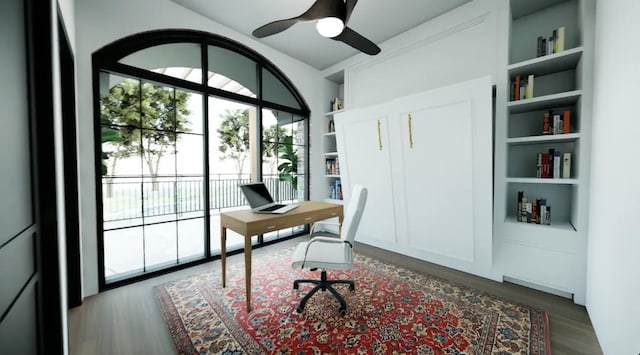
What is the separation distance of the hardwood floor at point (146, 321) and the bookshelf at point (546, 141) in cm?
25

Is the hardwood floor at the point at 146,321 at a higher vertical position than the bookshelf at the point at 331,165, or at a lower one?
lower

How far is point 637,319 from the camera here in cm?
113

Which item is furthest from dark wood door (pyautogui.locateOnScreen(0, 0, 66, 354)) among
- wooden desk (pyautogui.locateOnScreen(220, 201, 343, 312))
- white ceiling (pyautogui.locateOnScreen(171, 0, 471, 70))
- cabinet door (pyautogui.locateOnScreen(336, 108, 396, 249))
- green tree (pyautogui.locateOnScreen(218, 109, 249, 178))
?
green tree (pyautogui.locateOnScreen(218, 109, 249, 178))

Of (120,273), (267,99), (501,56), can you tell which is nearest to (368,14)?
(501,56)

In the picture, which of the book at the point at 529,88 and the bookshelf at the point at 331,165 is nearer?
the book at the point at 529,88

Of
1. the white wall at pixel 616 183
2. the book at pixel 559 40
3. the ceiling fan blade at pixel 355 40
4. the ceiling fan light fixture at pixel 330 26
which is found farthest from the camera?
the book at pixel 559 40

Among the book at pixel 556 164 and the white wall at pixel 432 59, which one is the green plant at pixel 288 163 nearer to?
the white wall at pixel 432 59

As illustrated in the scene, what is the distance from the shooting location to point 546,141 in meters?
2.43

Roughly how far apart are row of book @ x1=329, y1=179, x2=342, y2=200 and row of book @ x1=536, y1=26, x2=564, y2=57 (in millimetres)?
3025

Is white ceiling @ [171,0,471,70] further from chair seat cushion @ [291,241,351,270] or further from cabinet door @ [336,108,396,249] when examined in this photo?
chair seat cushion @ [291,241,351,270]

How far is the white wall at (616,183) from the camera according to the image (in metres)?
1.22

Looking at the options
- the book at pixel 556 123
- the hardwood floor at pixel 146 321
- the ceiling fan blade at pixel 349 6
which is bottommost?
the hardwood floor at pixel 146 321

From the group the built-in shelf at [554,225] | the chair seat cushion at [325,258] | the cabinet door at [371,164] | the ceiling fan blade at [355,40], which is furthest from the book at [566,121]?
the chair seat cushion at [325,258]

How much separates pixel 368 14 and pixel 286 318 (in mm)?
3322
